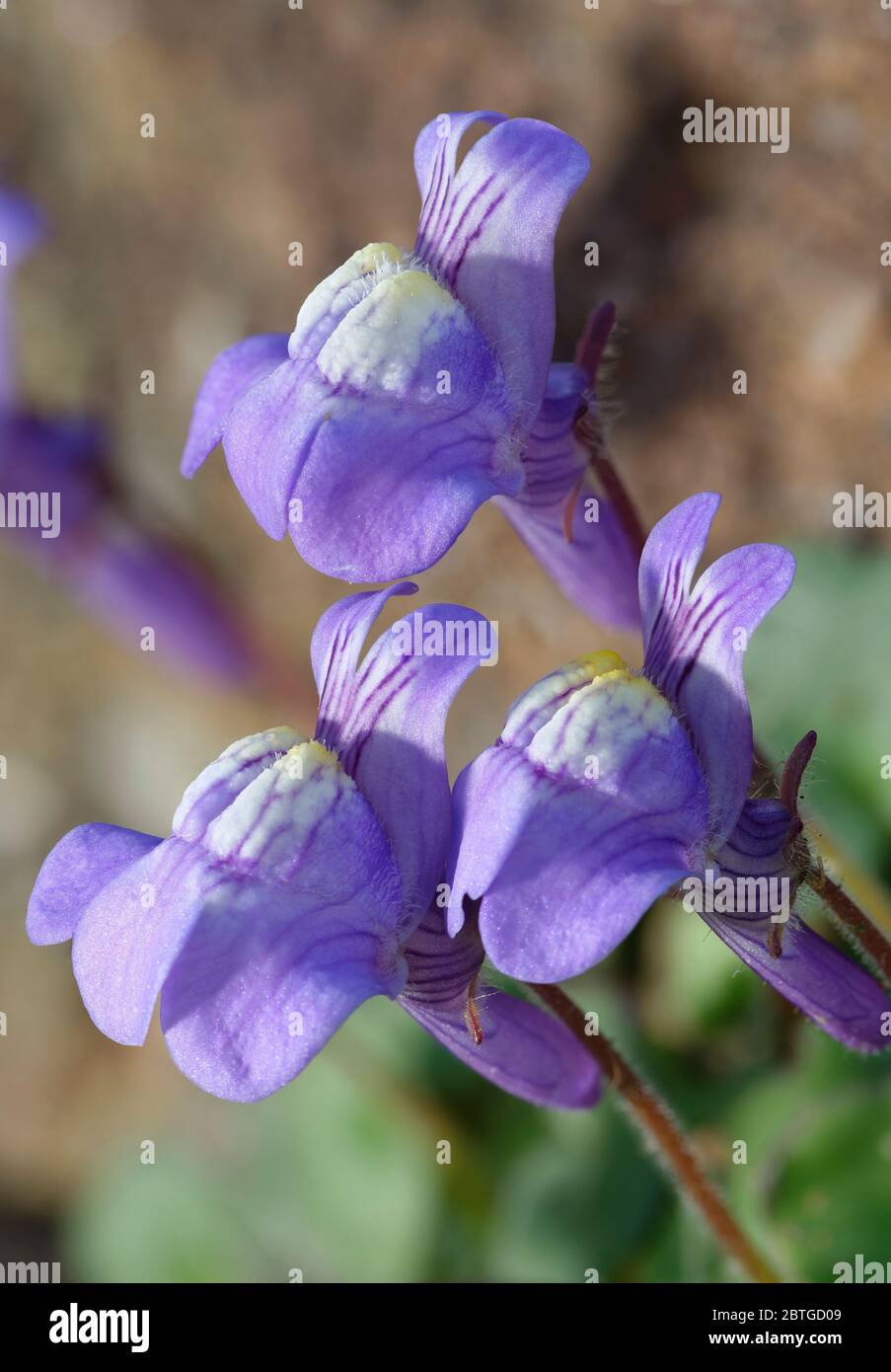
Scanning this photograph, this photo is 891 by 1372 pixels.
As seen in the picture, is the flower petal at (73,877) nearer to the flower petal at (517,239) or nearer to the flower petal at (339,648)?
the flower petal at (339,648)

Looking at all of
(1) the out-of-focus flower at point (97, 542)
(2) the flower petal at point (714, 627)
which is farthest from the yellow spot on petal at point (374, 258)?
(1) the out-of-focus flower at point (97, 542)

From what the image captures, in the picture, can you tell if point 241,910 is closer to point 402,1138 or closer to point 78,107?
point 402,1138

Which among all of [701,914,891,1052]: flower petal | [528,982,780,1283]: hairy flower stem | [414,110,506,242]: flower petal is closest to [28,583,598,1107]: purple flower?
[528,982,780,1283]: hairy flower stem

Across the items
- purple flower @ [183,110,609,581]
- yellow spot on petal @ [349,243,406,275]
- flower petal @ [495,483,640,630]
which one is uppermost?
yellow spot on petal @ [349,243,406,275]

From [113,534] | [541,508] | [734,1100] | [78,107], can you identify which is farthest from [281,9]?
[734,1100]

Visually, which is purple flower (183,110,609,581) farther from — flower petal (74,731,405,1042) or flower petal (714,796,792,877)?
flower petal (714,796,792,877)

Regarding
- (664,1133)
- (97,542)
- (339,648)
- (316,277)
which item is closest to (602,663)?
(339,648)
